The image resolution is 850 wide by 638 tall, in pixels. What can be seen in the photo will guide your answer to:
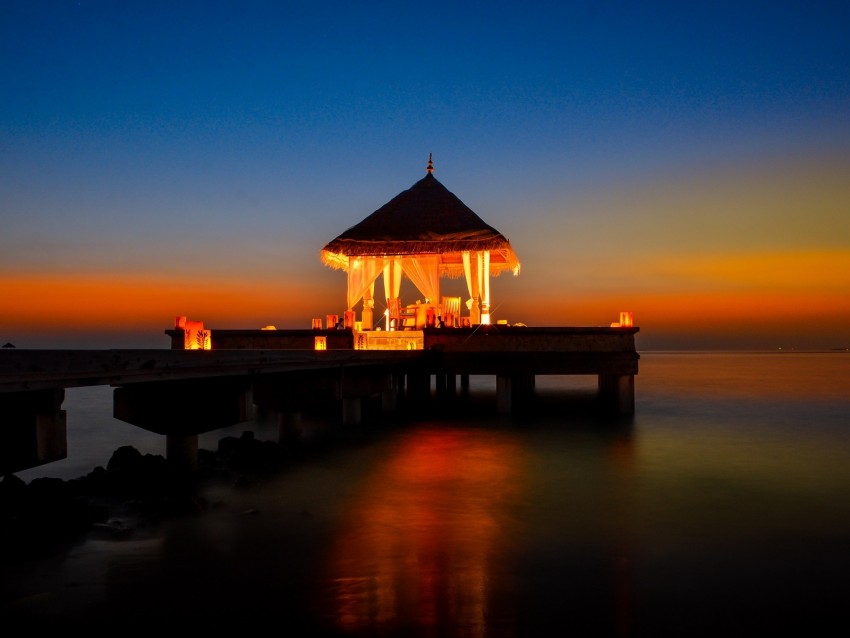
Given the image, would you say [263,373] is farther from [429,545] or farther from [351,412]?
[351,412]

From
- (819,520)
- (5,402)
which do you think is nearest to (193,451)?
(5,402)

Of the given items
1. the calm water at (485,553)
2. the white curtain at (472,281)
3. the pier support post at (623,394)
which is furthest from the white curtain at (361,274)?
the calm water at (485,553)

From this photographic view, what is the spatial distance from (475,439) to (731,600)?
31.0ft

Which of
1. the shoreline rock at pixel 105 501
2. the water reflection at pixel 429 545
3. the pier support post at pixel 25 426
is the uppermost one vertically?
the pier support post at pixel 25 426

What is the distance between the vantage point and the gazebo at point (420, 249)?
62.7 ft

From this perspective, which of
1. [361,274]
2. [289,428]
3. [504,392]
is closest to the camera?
[289,428]

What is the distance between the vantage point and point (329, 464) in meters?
11.9

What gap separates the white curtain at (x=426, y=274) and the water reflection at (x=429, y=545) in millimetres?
9519

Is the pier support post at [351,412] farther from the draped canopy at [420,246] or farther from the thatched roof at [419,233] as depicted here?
the thatched roof at [419,233]

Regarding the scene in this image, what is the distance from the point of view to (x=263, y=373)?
9.82 meters

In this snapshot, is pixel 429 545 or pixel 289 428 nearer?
pixel 429 545

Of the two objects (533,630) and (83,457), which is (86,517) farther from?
(83,457)

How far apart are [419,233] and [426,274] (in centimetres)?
298

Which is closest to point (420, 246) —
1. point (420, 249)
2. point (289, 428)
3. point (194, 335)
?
point (420, 249)
